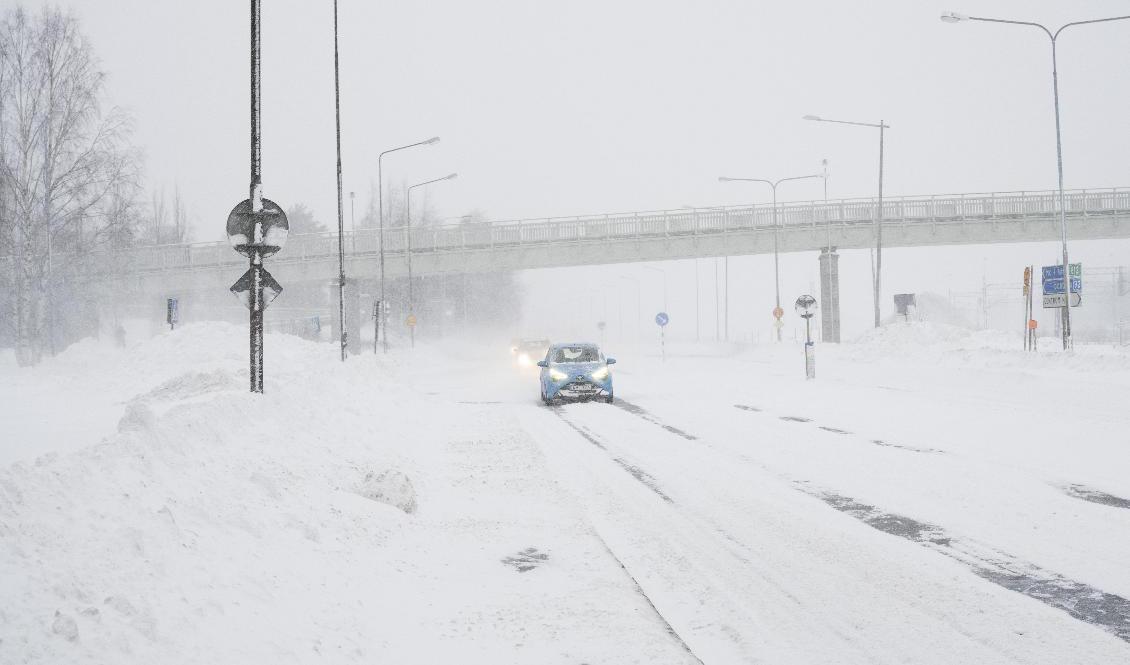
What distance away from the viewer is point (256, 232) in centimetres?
1099

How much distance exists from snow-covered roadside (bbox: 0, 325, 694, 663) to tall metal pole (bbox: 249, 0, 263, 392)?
1.99 meters

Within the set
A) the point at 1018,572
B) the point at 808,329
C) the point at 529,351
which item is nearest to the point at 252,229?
the point at 1018,572

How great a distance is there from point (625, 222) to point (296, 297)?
5956 centimetres

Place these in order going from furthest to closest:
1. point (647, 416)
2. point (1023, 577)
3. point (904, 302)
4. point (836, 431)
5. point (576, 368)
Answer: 1. point (904, 302)
2. point (576, 368)
3. point (647, 416)
4. point (836, 431)
5. point (1023, 577)

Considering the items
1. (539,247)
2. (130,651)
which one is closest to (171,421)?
(130,651)

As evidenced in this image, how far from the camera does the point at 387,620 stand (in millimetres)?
4762

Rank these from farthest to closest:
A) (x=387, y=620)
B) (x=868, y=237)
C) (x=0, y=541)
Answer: (x=868, y=237) → (x=387, y=620) → (x=0, y=541)

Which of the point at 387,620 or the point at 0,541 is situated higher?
the point at 0,541

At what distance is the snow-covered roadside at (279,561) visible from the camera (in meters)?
3.74

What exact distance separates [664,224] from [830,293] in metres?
11.0

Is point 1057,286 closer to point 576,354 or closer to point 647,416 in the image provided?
point 576,354

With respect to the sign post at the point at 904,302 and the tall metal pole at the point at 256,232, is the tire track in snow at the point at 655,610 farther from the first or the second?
the sign post at the point at 904,302

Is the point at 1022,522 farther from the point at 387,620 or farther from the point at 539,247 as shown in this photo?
the point at 539,247

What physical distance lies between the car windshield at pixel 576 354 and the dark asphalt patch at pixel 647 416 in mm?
1303
